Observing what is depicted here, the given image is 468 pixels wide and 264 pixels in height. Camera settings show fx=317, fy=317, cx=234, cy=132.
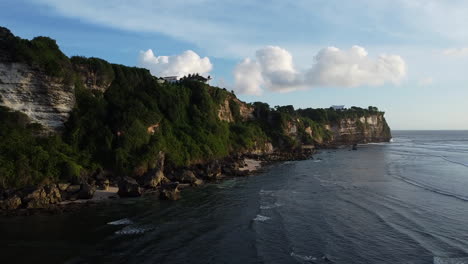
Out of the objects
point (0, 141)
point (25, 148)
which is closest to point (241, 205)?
point (25, 148)

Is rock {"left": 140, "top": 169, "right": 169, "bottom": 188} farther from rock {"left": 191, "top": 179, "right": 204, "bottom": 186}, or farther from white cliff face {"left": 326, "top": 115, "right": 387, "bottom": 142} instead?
white cliff face {"left": 326, "top": 115, "right": 387, "bottom": 142}

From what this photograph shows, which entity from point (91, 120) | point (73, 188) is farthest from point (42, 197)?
point (91, 120)

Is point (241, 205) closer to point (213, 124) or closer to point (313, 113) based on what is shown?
point (213, 124)

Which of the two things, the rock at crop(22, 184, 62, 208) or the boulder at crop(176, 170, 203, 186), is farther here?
the boulder at crop(176, 170, 203, 186)

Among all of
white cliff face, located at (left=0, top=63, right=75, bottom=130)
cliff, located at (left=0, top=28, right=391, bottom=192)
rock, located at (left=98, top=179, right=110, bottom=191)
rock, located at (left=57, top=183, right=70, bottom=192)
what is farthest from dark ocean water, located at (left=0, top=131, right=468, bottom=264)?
white cliff face, located at (left=0, top=63, right=75, bottom=130)

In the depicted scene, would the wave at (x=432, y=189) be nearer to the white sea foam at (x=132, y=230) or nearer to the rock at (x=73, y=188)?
the white sea foam at (x=132, y=230)
